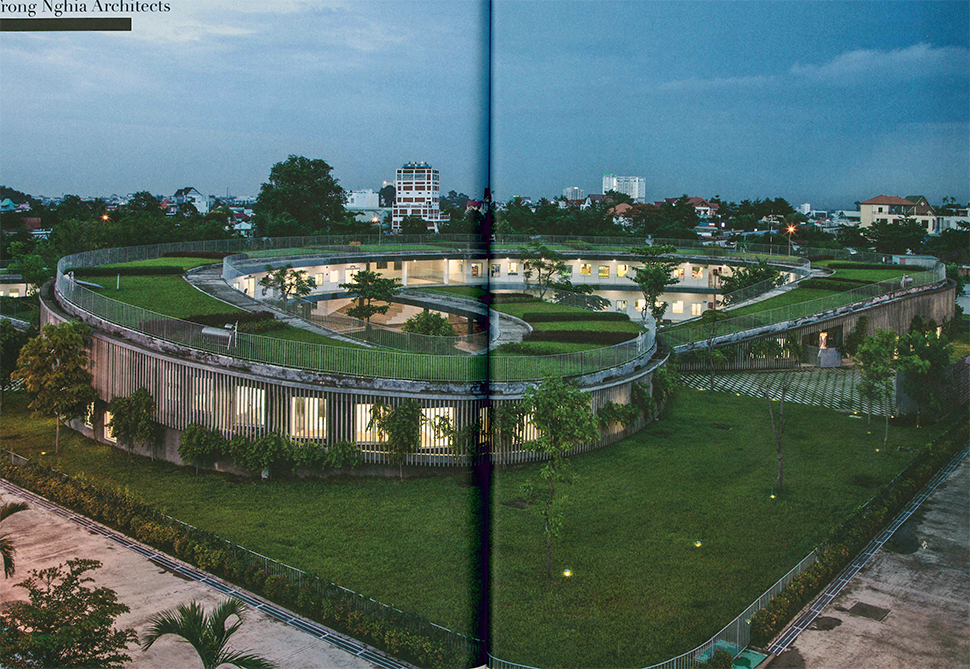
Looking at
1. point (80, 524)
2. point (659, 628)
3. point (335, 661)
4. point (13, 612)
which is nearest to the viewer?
point (13, 612)

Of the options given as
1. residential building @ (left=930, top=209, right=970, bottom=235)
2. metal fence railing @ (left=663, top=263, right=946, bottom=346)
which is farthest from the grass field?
residential building @ (left=930, top=209, right=970, bottom=235)

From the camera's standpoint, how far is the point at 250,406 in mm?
23062

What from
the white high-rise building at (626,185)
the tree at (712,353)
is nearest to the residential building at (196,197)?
the white high-rise building at (626,185)

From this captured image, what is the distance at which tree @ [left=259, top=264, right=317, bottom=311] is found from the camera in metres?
41.3

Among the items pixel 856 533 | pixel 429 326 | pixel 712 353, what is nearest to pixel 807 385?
pixel 712 353

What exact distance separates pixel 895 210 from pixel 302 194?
150 ft

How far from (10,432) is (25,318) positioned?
60.2 feet

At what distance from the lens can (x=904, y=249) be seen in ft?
198

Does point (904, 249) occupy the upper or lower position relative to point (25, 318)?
upper

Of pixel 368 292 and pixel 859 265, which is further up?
pixel 859 265

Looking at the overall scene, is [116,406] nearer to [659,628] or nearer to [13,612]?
[13,612]

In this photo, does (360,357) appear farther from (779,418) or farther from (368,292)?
(368,292)

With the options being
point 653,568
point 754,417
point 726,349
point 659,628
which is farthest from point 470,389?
point 726,349

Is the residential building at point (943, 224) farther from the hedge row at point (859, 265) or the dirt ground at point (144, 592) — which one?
the dirt ground at point (144, 592)
